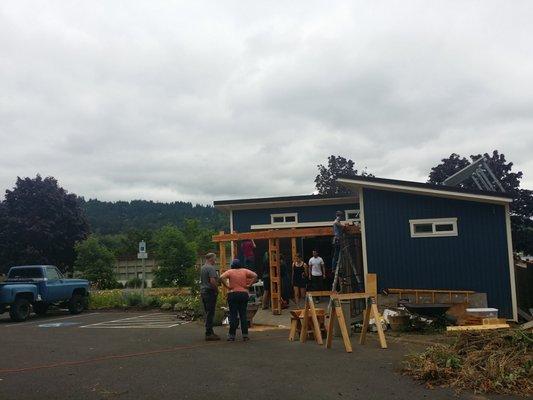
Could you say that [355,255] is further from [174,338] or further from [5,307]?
[5,307]

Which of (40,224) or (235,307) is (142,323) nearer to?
(235,307)

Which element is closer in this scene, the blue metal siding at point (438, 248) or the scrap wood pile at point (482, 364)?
the scrap wood pile at point (482, 364)

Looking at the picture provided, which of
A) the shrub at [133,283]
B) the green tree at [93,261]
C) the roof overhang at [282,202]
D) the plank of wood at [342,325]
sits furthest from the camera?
the shrub at [133,283]

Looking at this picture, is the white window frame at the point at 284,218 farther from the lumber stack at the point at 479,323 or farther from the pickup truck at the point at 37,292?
the lumber stack at the point at 479,323

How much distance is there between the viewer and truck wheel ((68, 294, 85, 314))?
20.0 m

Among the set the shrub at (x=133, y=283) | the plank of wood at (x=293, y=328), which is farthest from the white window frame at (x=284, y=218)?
the shrub at (x=133, y=283)

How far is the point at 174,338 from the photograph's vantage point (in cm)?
1162

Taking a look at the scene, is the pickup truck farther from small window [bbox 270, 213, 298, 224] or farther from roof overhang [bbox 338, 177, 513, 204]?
roof overhang [bbox 338, 177, 513, 204]

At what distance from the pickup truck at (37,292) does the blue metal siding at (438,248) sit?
10793 mm

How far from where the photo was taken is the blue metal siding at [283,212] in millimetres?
21281

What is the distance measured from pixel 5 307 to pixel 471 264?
14002 mm

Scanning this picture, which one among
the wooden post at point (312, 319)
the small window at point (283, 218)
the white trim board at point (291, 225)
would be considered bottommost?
the wooden post at point (312, 319)

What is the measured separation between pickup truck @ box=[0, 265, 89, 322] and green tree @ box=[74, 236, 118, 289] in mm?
11533

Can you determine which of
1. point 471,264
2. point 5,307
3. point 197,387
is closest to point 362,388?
point 197,387
